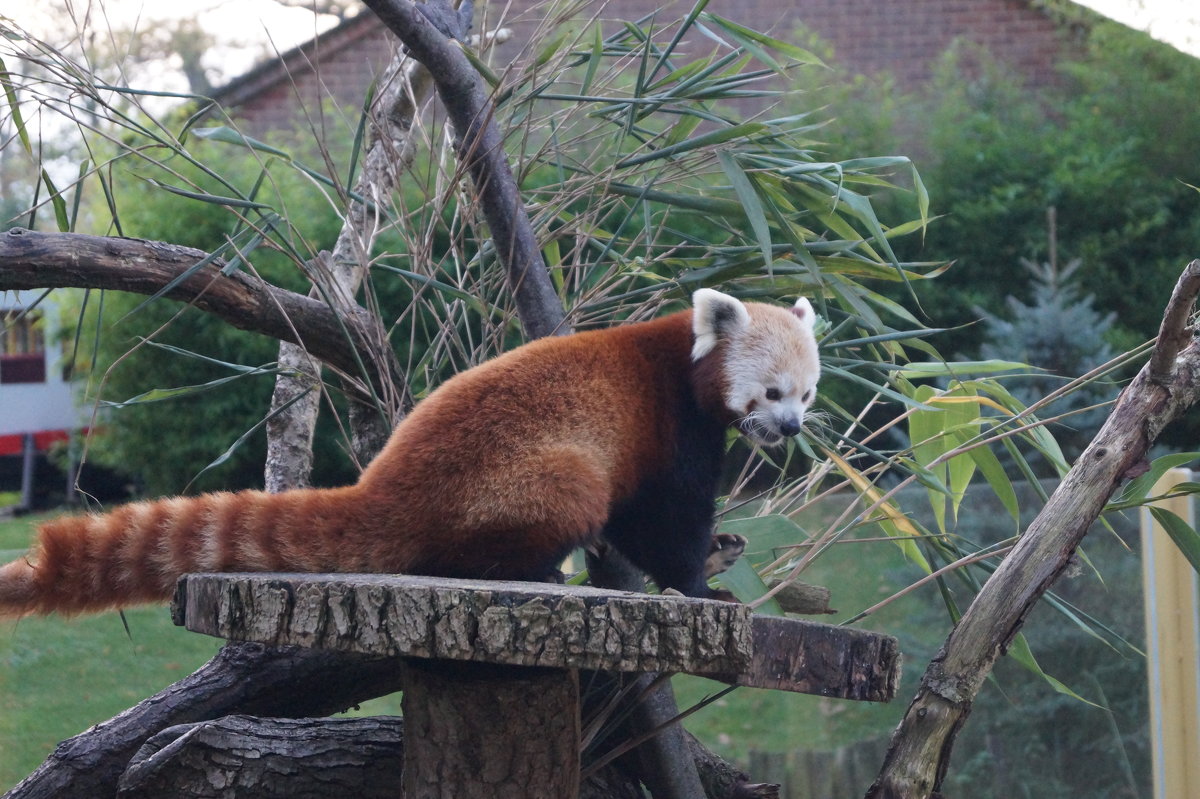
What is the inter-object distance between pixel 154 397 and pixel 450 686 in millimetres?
915

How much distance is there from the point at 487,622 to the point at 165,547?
21.5 inches

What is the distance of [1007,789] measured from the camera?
3.20m

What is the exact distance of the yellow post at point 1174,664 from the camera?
286 centimetres

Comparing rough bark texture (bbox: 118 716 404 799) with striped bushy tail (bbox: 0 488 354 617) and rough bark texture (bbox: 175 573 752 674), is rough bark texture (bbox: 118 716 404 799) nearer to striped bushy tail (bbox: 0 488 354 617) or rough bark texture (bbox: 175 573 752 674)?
striped bushy tail (bbox: 0 488 354 617)

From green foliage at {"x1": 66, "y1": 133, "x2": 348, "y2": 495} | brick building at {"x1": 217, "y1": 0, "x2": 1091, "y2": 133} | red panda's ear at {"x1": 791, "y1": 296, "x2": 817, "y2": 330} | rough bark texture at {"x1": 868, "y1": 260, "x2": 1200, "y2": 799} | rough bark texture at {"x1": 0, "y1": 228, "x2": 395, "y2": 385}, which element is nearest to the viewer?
rough bark texture at {"x1": 868, "y1": 260, "x2": 1200, "y2": 799}

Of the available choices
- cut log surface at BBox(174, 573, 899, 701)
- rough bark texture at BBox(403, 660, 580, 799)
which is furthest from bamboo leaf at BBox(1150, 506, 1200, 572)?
rough bark texture at BBox(403, 660, 580, 799)

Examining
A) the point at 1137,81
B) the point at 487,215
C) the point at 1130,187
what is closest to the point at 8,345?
the point at 487,215

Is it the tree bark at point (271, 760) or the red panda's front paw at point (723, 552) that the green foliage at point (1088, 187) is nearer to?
the red panda's front paw at point (723, 552)

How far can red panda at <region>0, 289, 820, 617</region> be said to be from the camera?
4.62ft

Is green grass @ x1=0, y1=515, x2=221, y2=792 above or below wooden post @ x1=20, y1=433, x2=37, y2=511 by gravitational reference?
below

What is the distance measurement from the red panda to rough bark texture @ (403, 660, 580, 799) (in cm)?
Result: 16

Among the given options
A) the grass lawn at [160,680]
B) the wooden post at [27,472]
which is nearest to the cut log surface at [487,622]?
the grass lawn at [160,680]

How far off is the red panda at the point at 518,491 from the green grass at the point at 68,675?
3.83 ft

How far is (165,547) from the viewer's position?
1.41m
